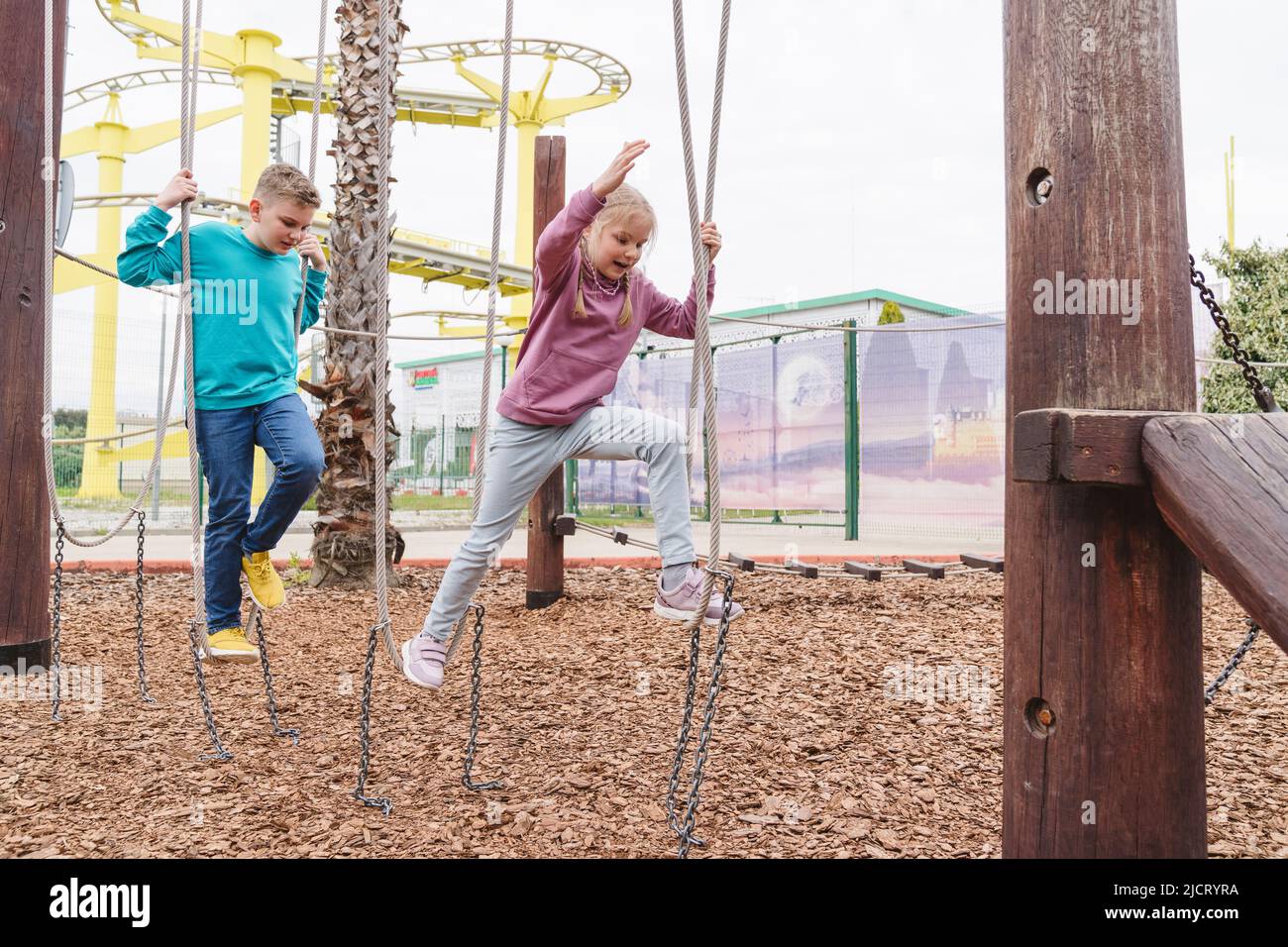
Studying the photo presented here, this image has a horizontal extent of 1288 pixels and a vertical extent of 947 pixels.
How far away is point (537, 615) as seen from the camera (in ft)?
17.3

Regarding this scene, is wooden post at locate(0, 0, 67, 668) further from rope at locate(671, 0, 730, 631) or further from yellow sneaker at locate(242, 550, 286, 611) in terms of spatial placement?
rope at locate(671, 0, 730, 631)

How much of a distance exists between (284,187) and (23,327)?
161 centimetres

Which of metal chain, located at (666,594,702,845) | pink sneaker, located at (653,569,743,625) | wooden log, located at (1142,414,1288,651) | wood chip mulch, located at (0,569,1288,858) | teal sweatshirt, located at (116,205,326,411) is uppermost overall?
teal sweatshirt, located at (116,205,326,411)

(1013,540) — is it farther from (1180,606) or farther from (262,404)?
(262,404)

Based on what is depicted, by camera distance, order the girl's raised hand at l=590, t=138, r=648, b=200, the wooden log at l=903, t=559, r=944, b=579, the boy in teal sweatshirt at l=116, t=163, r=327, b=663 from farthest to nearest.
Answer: the wooden log at l=903, t=559, r=944, b=579 < the boy in teal sweatshirt at l=116, t=163, r=327, b=663 < the girl's raised hand at l=590, t=138, r=648, b=200

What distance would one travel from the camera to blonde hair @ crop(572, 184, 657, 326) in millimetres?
2615

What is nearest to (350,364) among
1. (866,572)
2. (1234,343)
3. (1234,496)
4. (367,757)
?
(866,572)

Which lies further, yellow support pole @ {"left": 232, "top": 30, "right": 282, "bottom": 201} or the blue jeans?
yellow support pole @ {"left": 232, "top": 30, "right": 282, "bottom": 201}

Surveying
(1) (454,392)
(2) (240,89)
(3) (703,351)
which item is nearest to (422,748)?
(3) (703,351)

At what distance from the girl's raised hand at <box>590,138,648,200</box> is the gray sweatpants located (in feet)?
2.14

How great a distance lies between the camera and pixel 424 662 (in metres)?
2.70

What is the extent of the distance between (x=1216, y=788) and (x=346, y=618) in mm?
4073

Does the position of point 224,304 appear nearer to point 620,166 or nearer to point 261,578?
point 261,578

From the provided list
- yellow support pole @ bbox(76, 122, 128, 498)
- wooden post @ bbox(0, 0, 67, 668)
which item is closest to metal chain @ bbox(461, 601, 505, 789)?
wooden post @ bbox(0, 0, 67, 668)
